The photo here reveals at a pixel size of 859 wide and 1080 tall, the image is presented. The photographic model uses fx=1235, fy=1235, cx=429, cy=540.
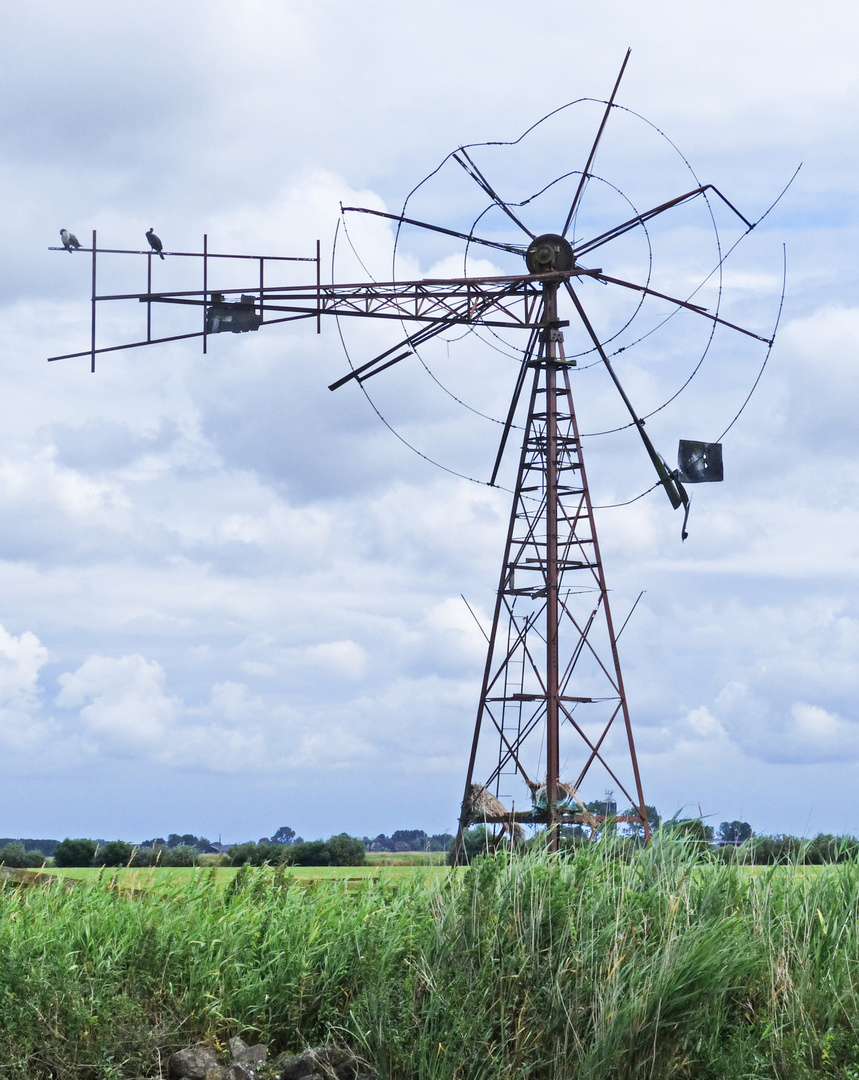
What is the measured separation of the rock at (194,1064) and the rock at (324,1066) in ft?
1.74

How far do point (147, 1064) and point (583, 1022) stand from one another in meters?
Answer: 3.25

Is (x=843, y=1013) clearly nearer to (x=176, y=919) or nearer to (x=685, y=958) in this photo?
(x=685, y=958)

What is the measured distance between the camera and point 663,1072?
8977 mm

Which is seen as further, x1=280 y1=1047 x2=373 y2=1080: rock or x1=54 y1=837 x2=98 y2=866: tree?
x1=54 y1=837 x2=98 y2=866: tree

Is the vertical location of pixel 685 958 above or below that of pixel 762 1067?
above

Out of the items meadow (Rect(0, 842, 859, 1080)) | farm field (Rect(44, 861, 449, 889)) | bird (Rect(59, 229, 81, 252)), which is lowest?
meadow (Rect(0, 842, 859, 1080))

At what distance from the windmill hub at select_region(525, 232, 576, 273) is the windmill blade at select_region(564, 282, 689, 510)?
33 cm

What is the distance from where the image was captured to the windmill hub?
1933cm

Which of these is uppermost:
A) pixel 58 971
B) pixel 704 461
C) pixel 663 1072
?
pixel 704 461

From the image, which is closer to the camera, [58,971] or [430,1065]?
[430,1065]

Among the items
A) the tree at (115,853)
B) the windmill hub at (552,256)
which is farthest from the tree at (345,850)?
the windmill hub at (552,256)

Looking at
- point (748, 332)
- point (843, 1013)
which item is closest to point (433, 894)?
point (843, 1013)

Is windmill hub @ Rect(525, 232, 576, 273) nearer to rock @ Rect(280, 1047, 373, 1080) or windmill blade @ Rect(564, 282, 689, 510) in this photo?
windmill blade @ Rect(564, 282, 689, 510)

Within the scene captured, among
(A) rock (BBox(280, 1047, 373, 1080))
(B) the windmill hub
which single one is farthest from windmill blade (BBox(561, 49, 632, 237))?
(A) rock (BBox(280, 1047, 373, 1080))
